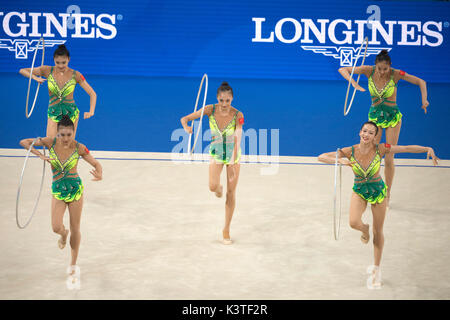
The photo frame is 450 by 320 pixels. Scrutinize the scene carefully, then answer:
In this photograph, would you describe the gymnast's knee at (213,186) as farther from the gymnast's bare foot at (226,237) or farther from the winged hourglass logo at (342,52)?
the winged hourglass logo at (342,52)

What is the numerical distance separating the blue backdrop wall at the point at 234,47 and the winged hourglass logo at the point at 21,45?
0.08ft

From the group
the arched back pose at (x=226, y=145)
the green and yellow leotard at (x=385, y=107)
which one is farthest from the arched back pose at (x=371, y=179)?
the green and yellow leotard at (x=385, y=107)

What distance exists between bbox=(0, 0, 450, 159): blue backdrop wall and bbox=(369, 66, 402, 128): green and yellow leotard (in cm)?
573

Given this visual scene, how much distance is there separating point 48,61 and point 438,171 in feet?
33.3

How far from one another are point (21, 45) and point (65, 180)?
1060cm

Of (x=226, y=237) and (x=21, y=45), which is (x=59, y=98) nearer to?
(x=226, y=237)

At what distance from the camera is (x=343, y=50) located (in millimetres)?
15695

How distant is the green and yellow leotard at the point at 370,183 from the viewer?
631 centimetres

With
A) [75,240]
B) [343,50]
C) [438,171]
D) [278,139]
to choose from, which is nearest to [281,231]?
[75,240]

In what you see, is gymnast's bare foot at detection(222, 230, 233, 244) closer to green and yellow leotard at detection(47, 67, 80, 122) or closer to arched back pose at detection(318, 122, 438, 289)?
arched back pose at detection(318, 122, 438, 289)

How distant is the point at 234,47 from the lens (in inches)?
641

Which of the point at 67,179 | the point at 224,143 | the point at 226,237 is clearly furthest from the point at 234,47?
the point at 67,179

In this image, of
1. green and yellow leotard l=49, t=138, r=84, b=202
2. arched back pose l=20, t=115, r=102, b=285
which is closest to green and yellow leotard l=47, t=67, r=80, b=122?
arched back pose l=20, t=115, r=102, b=285

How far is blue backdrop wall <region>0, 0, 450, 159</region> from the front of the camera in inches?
606
